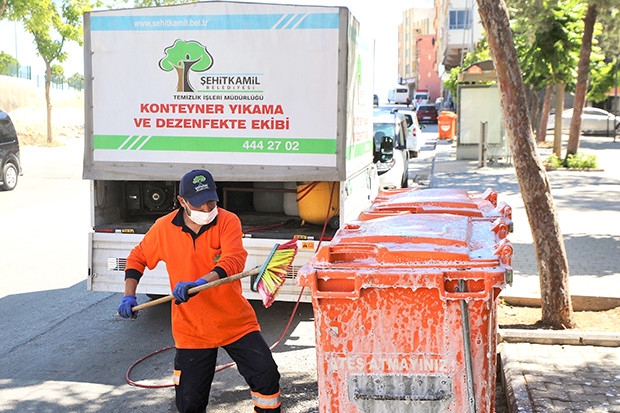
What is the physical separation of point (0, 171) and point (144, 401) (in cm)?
1458

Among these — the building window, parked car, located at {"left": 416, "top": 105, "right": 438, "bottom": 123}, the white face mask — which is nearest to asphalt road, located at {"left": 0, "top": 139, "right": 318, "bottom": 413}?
the white face mask

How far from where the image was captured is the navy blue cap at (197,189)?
435cm

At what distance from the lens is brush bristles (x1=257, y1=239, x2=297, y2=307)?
4297 mm

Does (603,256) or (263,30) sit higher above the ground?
(263,30)

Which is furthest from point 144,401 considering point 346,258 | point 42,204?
point 42,204

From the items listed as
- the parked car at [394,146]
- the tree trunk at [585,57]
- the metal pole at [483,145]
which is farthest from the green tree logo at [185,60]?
the metal pole at [483,145]

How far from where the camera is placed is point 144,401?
565 cm

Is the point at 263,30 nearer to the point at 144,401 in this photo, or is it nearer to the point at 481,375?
the point at 144,401

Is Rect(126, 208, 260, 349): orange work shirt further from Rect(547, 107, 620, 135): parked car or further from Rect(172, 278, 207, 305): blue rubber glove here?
Rect(547, 107, 620, 135): parked car

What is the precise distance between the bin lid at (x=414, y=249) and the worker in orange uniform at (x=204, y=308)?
1.91ft

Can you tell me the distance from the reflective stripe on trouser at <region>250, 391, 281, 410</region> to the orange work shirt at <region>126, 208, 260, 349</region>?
344 millimetres

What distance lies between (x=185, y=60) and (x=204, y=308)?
3.21 m

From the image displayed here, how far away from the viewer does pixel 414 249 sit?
4.07m

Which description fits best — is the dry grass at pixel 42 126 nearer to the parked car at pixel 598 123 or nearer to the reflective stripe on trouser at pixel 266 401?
the parked car at pixel 598 123
